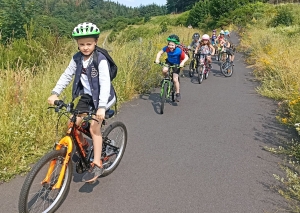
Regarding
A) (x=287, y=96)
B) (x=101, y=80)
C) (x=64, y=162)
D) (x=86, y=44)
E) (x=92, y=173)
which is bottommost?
(x=92, y=173)

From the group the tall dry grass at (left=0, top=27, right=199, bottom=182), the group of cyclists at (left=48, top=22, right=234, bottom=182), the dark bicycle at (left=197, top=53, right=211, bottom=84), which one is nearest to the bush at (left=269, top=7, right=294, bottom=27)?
the dark bicycle at (left=197, top=53, right=211, bottom=84)

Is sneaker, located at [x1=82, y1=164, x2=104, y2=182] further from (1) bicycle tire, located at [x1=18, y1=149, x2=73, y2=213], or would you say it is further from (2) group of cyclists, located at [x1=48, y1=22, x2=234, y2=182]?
(1) bicycle tire, located at [x1=18, y1=149, x2=73, y2=213]

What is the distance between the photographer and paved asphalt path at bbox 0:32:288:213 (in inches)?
137

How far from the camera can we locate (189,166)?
4.43m

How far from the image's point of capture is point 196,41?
1245 centimetres

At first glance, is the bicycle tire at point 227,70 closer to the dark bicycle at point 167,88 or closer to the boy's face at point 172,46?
the dark bicycle at point 167,88

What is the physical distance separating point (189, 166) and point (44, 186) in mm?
2224

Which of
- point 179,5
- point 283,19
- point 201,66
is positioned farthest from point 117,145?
point 179,5

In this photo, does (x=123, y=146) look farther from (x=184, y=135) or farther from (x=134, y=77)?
(x=134, y=77)

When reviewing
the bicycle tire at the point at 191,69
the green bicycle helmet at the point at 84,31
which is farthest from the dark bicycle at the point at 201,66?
the green bicycle helmet at the point at 84,31

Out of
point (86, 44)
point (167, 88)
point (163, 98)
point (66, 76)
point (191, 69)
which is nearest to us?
point (86, 44)

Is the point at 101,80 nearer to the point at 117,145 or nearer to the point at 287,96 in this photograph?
the point at 117,145

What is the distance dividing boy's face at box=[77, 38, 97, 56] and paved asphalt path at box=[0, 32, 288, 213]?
70.1 inches

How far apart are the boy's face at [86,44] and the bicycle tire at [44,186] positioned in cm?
118
